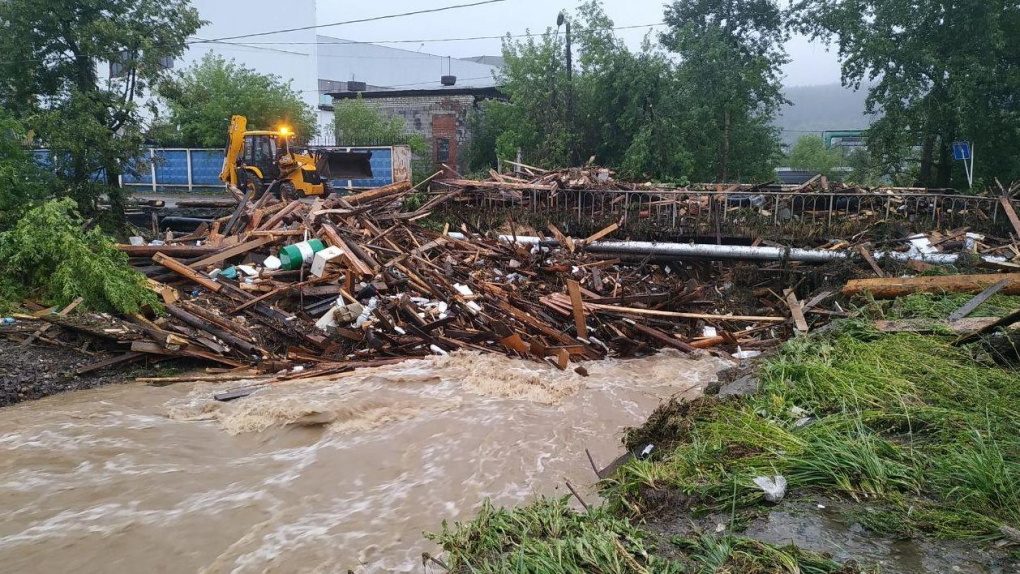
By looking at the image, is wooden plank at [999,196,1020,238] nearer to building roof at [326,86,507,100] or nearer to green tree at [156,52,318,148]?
building roof at [326,86,507,100]

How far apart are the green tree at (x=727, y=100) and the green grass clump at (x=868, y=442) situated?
67.1 ft

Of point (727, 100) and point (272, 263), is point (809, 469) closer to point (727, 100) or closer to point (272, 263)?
point (272, 263)

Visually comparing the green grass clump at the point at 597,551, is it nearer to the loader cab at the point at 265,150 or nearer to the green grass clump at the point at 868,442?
the green grass clump at the point at 868,442

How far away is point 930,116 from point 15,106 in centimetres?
2523

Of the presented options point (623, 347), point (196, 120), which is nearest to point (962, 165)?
point (623, 347)

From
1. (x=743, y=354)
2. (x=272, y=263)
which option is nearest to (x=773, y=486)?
(x=743, y=354)

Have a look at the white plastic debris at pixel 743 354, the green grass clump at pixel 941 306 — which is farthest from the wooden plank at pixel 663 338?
the green grass clump at pixel 941 306

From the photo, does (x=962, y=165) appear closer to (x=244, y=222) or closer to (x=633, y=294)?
(x=633, y=294)

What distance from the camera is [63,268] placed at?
9227 millimetres

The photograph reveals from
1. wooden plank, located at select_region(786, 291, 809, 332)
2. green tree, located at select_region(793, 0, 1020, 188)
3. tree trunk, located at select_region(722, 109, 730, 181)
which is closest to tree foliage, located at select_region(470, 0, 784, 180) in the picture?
tree trunk, located at select_region(722, 109, 730, 181)

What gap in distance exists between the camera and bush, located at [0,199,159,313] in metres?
9.22

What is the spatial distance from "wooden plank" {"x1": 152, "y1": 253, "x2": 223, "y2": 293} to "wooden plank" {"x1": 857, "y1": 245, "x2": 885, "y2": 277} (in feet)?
37.2

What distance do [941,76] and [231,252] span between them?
21.4 meters

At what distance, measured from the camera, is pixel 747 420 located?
4.79 m
